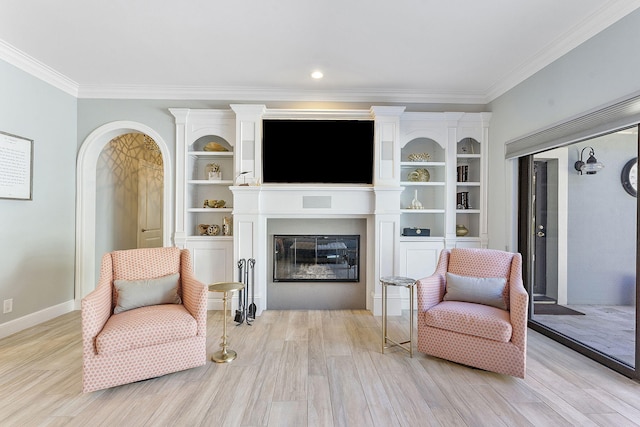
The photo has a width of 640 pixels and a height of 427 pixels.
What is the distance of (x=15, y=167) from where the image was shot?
3199mm

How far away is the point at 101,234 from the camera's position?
4266 mm

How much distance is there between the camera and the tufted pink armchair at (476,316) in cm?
239

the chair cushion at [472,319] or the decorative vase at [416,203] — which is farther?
the decorative vase at [416,203]

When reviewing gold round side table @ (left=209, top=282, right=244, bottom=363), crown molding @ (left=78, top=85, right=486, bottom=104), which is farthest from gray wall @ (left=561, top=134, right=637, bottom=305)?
gold round side table @ (left=209, top=282, right=244, bottom=363)

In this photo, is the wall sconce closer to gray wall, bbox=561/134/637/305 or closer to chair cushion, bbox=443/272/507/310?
gray wall, bbox=561/134/637/305

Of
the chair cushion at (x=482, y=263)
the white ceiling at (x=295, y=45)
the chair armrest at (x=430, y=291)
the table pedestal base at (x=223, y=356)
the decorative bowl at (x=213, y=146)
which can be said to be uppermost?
the white ceiling at (x=295, y=45)

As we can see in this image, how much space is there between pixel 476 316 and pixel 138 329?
2.47 metres

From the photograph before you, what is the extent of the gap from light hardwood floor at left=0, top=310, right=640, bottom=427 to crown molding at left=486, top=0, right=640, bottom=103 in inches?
105

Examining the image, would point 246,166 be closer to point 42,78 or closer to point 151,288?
point 151,288

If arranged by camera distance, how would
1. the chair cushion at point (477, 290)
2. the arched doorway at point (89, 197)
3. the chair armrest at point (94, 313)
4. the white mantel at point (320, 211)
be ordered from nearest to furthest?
1. the chair armrest at point (94, 313)
2. the chair cushion at point (477, 290)
3. the white mantel at point (320, 211)
4. the arched doorway at point (89, 197)

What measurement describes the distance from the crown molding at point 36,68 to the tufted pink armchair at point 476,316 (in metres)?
4.36

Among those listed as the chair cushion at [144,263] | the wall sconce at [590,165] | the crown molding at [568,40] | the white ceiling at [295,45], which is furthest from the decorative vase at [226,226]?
the wall sconce at [590,165]

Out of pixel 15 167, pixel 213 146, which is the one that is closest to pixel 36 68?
pixel 15 167

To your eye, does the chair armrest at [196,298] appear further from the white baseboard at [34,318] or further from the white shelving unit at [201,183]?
the white baseboard at [34,318]
